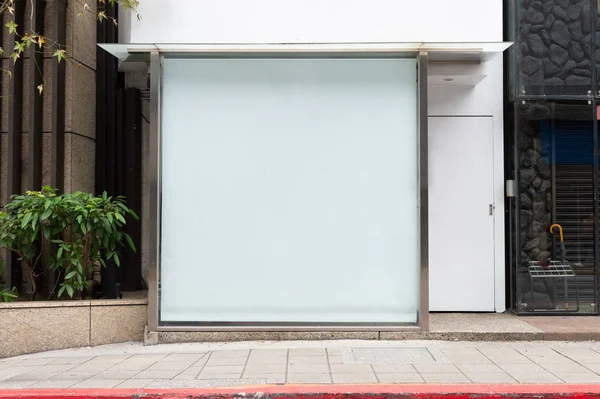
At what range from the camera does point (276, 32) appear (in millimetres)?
6910

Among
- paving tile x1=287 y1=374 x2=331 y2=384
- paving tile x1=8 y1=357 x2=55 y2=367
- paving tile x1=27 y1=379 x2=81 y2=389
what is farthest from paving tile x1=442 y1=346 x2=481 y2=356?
paving tile x1=8 y1=357 x2=55 y2=367

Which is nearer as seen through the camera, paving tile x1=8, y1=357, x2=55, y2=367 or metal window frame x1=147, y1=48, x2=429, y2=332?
paving tile x1=8, y1=357, x2=55, y2=367

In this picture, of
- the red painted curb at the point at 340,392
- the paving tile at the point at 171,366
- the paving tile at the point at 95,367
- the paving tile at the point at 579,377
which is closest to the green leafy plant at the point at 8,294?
the paving tile at the point at 95,367

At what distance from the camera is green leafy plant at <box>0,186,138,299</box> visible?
6.78 m

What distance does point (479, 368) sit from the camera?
18.7 ft

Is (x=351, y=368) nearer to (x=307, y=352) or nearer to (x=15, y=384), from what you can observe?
(x=307, y=352)

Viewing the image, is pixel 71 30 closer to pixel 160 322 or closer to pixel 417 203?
pixel 160 322

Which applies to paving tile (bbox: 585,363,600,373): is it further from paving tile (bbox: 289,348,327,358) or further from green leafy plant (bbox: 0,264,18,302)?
green leafy plant (bbox: 0,264,18,302)

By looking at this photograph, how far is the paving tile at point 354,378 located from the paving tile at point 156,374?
1.61 metres

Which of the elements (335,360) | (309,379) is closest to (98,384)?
(309,379)

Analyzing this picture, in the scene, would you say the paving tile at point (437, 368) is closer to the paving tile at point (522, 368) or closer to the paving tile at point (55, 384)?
the paving tile at point (522, 368)

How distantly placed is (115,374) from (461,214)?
5.00 meters

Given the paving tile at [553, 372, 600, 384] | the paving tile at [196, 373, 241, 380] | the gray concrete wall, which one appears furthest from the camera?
the gray concrete wall

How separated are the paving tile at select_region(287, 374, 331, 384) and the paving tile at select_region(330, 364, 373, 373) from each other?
0.72 ft
